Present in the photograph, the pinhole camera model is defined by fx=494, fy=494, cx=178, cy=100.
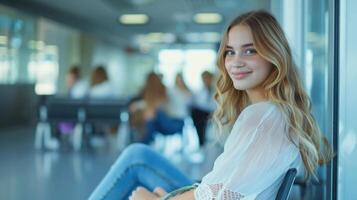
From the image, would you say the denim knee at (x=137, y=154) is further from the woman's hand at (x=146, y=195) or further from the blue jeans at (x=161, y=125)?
the blue jeans at (x=161, y=125)

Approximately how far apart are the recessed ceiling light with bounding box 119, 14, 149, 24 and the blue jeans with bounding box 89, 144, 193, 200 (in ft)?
38.7

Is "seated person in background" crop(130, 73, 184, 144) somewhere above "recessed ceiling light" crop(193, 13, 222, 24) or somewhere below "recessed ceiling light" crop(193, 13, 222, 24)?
below

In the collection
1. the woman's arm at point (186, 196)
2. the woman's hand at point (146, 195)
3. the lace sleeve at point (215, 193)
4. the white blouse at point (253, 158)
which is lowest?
the woman's hand at point (146, 195)

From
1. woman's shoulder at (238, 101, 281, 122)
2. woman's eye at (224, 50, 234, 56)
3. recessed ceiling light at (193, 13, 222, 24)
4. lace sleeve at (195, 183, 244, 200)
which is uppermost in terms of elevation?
recessed ceiling light at (193, 13, 222, 24)

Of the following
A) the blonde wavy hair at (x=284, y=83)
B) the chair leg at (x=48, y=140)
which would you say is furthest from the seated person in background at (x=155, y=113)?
the blonde wavy hair at (x=284, y=83)

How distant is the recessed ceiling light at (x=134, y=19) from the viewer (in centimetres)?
1392

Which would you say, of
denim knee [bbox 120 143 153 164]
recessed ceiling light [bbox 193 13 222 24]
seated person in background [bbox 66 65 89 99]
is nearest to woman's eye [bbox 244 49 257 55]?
denim knee [bbox 120 143 153 164]

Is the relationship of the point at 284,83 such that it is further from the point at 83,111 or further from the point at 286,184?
the point at 83,111

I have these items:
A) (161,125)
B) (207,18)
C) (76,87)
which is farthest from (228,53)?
(207,18)

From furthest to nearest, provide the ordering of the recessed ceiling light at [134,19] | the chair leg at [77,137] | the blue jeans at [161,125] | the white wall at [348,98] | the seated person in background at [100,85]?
the recessed ceiling light at [134,19] < the seated person in background at [100,85] < the chair leg at [77,137] < the blue jeans at [161,125] < the white wall at [348,98]

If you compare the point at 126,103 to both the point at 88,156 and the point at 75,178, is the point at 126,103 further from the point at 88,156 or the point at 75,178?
the point at 75,178

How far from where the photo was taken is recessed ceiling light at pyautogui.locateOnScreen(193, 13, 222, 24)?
13.3m

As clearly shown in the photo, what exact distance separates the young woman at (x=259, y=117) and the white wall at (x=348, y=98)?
0.12 m

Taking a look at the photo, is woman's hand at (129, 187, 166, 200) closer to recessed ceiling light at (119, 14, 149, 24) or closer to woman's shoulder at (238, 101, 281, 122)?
woman's shoulder at (238, 101, 281, 122)
